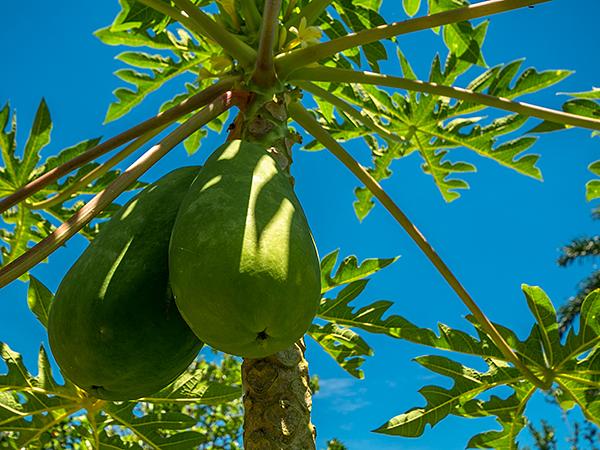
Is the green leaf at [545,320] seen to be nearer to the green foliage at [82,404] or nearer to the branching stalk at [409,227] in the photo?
the branching stalk at [409,227]

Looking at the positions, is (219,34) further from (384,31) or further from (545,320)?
(545,320)

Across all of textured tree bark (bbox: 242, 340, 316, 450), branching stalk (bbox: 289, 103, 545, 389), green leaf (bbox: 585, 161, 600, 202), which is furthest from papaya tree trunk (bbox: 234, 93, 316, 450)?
green leaf (bbox: 585, 161, 600, 202)

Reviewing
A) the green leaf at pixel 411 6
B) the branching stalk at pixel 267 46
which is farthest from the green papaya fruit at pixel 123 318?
the green leaf at pixel 411 6

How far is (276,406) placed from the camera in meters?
1.85

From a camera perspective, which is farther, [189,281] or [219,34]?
[219,34]

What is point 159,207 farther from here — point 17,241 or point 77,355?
point 17,241

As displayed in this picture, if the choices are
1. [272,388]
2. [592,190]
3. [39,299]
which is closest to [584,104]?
[592,190]

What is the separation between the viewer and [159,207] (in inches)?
63.6

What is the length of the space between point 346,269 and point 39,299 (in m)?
1.07

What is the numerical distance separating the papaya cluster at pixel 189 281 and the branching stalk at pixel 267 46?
1.16 ft

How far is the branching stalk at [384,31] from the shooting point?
196 cm

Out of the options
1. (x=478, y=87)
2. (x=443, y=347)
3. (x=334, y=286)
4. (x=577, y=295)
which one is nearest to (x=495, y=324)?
(x=443, y=347)

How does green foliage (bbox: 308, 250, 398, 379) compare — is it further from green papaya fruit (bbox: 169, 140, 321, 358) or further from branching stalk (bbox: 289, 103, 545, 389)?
green papaya fruit (bbox: 169, 140, 321, 358)

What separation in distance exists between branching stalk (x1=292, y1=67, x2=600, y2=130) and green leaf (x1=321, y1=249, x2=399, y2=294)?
624 millimetres
